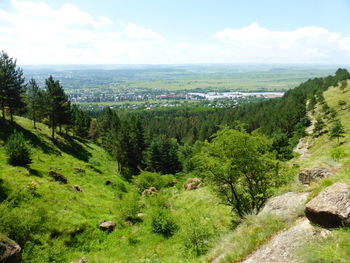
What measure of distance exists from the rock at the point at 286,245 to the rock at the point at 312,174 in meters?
7.16

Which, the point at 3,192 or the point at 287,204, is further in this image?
the point at 3,192

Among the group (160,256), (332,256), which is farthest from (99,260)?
(332,256)

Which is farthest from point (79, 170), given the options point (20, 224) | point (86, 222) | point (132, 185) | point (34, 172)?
point (20, 224)

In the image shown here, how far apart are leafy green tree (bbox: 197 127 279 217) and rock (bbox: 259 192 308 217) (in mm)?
4819

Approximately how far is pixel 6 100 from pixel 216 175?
4764 centimetres

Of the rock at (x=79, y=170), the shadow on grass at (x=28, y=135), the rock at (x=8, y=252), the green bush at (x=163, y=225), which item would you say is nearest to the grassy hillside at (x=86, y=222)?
the green bush at (x=163, y=225)

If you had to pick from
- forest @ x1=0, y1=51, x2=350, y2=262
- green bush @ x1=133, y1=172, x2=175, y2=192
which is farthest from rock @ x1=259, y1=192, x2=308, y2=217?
green bush @ x1=133, y1=172, x2=175, y2=192

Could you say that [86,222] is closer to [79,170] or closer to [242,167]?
[242,167]

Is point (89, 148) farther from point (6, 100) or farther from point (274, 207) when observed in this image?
point (274, 207)

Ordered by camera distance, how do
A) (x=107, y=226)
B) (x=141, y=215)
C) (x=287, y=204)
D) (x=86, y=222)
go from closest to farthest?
(x=287, y=204) < (x=86, y=222) < (x=107, y=226) < (x=141, y=215)

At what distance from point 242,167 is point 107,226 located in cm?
1606

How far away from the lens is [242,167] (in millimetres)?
17891

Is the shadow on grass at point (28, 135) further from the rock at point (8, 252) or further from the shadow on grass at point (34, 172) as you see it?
the rock at point (8, 252)

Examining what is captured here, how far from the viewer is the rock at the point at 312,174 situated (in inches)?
583
